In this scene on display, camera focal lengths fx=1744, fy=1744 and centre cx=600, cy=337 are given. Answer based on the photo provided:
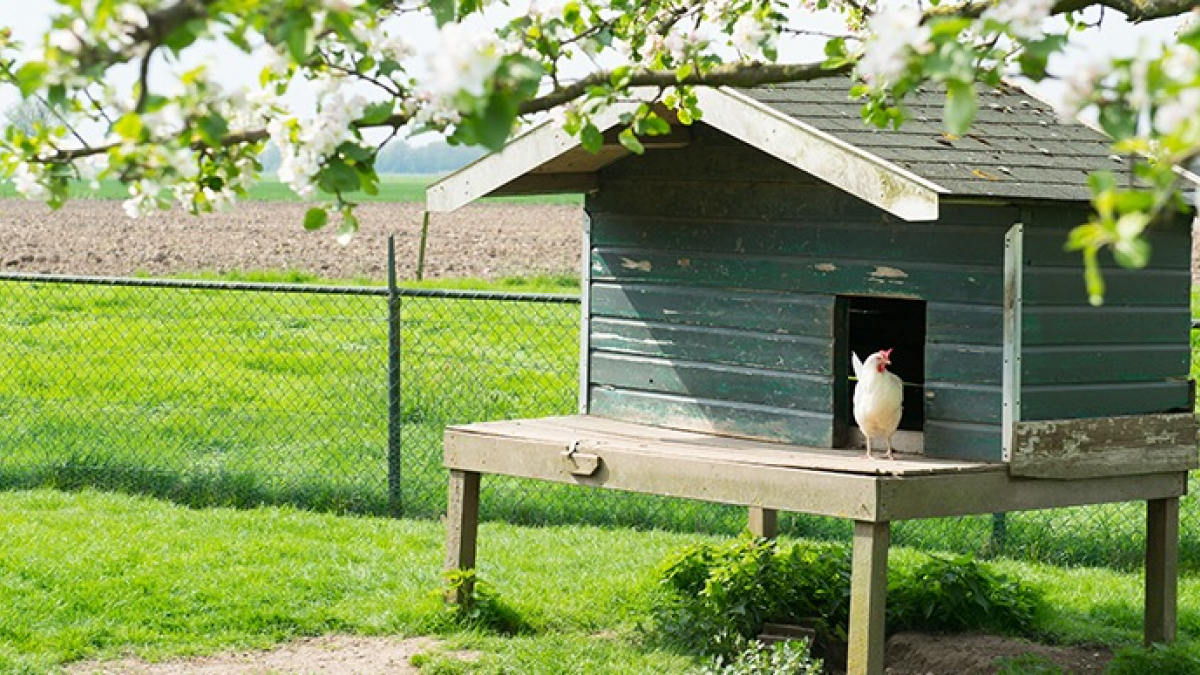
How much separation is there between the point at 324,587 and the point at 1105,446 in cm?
325

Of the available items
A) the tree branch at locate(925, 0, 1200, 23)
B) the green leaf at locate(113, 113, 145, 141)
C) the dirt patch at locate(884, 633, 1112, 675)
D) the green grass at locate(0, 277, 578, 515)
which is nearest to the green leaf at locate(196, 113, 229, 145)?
the green leaf at locate(113, 113, 145, 141)

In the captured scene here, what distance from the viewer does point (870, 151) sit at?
5555mm

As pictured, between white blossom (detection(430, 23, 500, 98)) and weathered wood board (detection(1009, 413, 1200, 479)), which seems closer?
white blossom (detection(430, 23, 500, 98))

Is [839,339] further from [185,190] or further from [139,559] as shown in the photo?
[139,559]

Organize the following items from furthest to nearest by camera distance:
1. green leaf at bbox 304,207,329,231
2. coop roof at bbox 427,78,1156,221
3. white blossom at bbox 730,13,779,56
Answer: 1. coop roof at bbox 427,78,1156,221
2. white blossom at bbox 730,13,779,56
3. green leaf at bbox 304,207,329,231

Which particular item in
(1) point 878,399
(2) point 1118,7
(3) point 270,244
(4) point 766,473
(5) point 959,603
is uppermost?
(3) point 270,244

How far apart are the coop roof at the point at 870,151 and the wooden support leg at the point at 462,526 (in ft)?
3.53

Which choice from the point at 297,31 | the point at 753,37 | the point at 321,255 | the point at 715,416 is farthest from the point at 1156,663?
the point at 321,255

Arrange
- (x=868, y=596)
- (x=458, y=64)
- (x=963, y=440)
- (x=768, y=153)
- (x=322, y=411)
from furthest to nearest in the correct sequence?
(x=322, y=411)
(x=768, y=153)
(x=963, y=440)
(x=868, y=596)
(x=458, y=64)

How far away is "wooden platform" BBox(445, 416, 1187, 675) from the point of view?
5520 millimetres

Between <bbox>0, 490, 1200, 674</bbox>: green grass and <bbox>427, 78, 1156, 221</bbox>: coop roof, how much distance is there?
1.68 metres

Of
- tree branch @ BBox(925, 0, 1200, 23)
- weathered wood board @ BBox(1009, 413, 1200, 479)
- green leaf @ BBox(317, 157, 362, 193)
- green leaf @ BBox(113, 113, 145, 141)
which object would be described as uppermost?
tree branch @ BBox(925, 0, 1200, 23)

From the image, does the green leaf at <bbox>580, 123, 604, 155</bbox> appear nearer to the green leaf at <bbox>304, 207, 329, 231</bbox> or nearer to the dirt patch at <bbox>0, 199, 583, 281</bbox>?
the green leaf at <bbox>304, 207, 329, 231</bbox>

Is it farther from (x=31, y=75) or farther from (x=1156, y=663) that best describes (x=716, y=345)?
(x=31, y=75)
